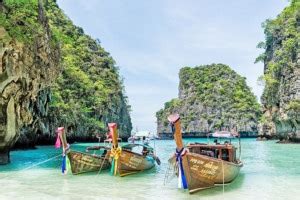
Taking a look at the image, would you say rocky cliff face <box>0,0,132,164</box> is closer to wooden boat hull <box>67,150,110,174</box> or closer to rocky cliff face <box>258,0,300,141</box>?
wooden boat hull <box>67,150,110,174</box>

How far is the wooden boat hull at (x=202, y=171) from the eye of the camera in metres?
10.2

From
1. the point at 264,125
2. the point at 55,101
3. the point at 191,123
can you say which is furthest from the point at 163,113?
the point at 55,101

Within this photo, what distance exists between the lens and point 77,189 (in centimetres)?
1168

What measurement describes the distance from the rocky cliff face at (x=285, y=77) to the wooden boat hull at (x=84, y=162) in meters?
31.5

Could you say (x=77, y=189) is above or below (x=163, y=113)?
below

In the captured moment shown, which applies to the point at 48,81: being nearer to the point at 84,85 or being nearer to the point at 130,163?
the point at 130,163

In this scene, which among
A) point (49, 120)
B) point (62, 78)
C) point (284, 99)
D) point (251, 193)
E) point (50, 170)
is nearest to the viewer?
point (251, 193)

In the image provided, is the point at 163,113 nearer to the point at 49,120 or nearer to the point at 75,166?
the point at 49,120

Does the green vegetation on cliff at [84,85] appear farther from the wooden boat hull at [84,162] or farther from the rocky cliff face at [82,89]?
the wooden boat hull at [84,162]

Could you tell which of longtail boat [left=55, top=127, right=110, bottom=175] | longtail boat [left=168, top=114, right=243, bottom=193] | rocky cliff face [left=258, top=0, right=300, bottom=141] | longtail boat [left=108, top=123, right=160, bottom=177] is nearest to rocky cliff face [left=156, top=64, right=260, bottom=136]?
rocky cliff face [left=258, top=0, right=300, bottom=141]

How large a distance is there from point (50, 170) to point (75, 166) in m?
2.33

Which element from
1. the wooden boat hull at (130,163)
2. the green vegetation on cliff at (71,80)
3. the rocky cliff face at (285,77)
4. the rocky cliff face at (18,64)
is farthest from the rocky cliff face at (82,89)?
the rocky cliff face at (285,77)

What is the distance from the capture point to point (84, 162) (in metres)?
15.1

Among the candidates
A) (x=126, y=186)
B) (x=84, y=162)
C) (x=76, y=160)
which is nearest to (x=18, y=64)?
(x=76, y=160)
